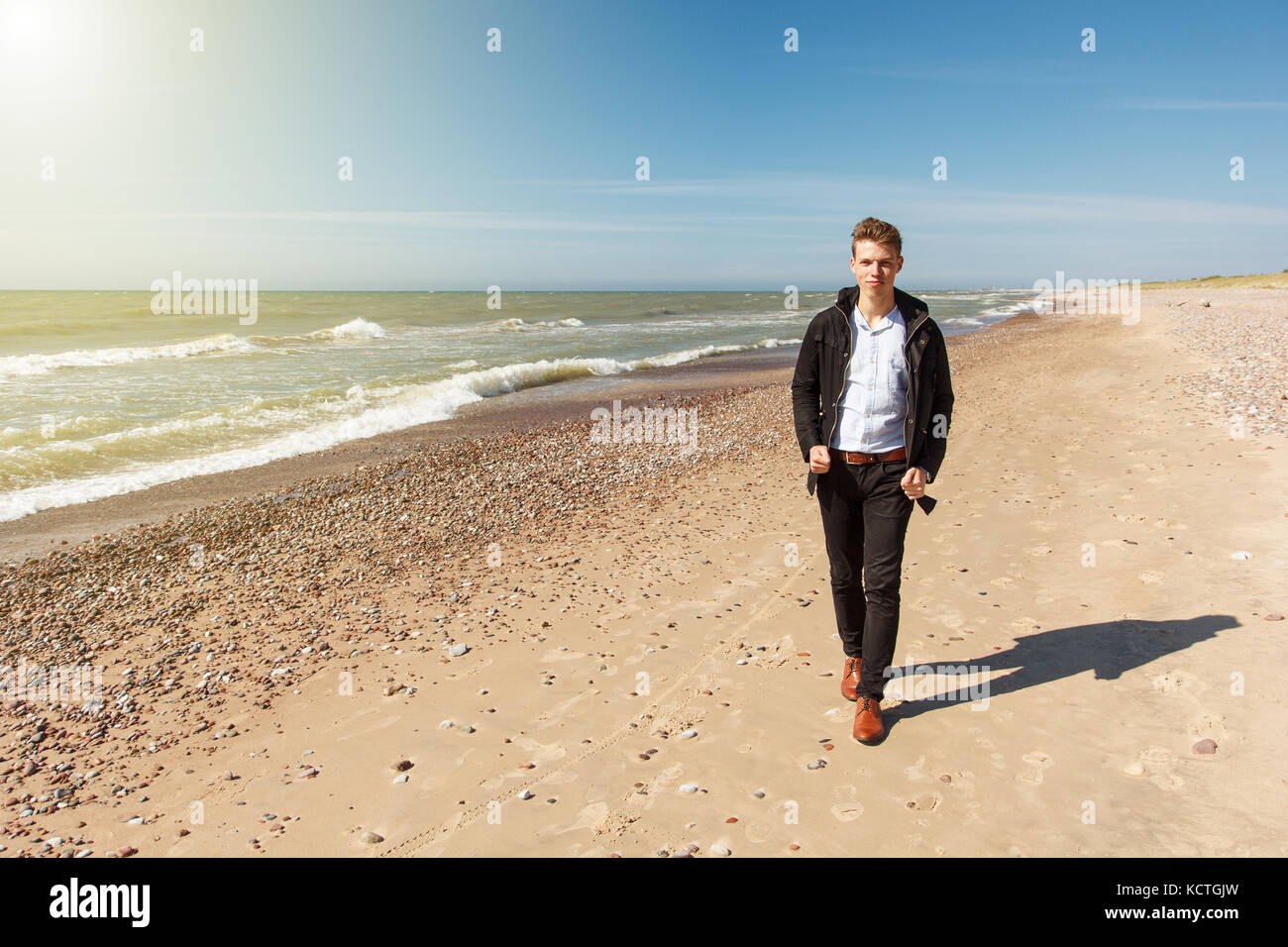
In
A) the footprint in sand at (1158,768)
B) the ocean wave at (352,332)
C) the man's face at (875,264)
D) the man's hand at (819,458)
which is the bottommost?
the footprint in sand at (1158,768)

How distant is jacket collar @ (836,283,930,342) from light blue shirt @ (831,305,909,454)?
35 mm

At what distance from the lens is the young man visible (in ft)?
12.1

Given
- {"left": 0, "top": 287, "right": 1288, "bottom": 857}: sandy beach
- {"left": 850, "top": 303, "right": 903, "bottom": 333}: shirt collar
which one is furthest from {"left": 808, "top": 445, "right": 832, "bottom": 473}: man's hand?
{"left": 0, "top": 287, "right": 1288, "bottom": 857}: sandy beach

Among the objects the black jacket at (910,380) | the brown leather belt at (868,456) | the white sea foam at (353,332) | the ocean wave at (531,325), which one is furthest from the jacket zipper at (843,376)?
the ocean wave at (531,325)

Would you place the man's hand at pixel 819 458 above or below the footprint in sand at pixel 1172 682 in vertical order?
above

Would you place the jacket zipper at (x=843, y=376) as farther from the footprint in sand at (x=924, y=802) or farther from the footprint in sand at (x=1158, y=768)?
the footprint in sand at (x=1158, y=768)

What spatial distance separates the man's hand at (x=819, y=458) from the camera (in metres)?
3.81

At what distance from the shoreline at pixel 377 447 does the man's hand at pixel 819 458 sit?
28.4ft

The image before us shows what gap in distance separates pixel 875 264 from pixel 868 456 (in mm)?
981

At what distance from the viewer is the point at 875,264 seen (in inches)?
143

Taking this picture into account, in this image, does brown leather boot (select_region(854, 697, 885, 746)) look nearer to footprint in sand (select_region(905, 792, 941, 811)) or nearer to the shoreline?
footprint in sand (select_region(905, 792, 941, 811))
